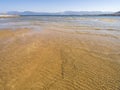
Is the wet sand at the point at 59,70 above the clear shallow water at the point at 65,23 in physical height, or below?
above

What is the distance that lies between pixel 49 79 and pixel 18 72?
1.42m

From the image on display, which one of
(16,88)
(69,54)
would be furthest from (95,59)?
(16,88)

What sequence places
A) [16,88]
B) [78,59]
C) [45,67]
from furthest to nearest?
[78,59], [45,67], [16,88]

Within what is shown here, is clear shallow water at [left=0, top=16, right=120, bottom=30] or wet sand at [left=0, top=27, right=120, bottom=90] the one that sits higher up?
wet sand at [left=0, top=27, right=120, bottom=90]

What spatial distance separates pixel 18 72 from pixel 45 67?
1172mm

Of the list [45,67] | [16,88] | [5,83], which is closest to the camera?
[16,88]

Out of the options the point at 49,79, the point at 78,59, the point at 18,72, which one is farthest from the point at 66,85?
the point at 78,59

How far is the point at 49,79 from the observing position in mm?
5445

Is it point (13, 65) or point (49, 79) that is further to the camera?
point (13, 65)

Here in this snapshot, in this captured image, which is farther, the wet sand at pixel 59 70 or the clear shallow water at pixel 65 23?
the clear shallow water at pixel 65 23

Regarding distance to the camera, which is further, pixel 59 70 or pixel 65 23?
pixel 65 23

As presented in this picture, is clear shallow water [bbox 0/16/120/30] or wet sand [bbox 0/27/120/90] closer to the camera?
wet sand [bbox 0/27/120/90]

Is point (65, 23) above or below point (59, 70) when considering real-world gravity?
below

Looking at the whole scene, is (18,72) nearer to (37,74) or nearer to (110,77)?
(37,74)
